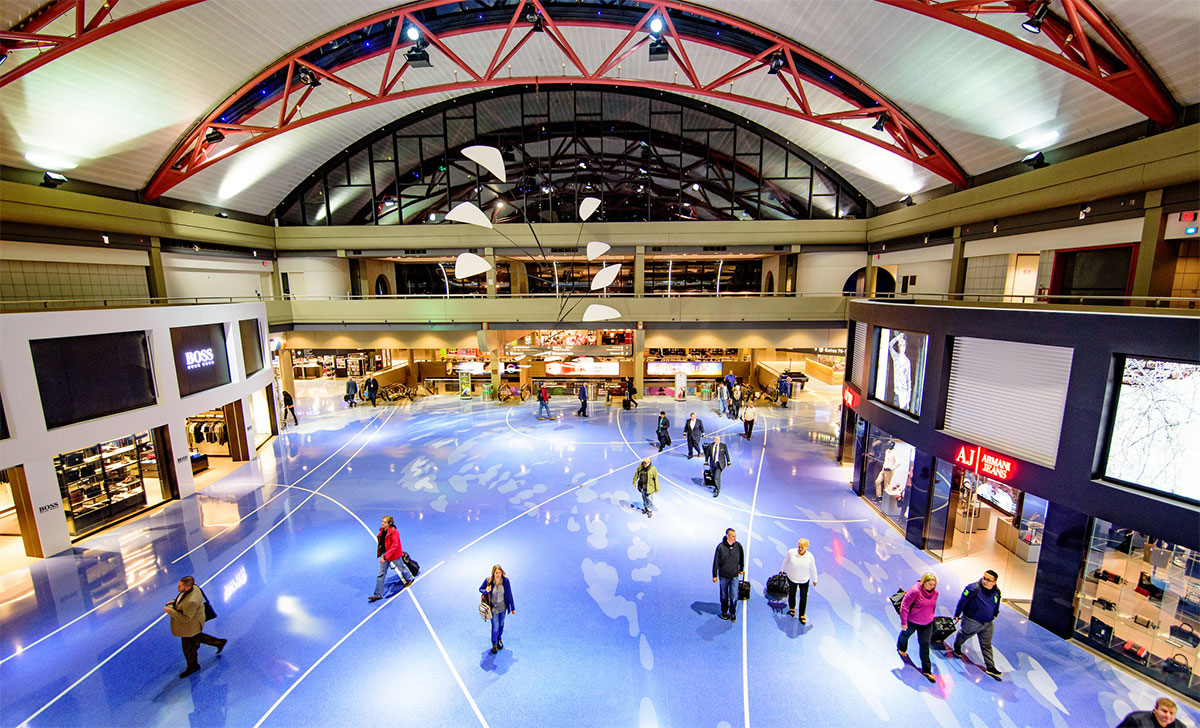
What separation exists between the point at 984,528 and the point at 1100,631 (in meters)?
3.14

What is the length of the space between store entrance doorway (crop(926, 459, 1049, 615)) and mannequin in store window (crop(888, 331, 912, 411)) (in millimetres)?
1617

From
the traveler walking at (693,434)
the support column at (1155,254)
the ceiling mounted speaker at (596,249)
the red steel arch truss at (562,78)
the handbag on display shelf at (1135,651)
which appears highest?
the red steel arch truss at (562,78)

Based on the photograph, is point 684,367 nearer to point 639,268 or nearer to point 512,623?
point 639,268

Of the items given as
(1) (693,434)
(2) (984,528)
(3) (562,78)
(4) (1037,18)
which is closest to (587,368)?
(1) (693,434)

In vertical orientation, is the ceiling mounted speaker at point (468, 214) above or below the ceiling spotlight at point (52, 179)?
below

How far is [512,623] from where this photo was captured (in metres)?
7.50

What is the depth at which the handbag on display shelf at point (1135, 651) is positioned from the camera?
6387 mm

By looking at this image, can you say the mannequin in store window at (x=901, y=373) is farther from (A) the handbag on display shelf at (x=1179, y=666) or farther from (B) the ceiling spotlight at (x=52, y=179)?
(B) the ceiling spotlight at (x=52, y=179)

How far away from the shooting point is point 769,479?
13125mm

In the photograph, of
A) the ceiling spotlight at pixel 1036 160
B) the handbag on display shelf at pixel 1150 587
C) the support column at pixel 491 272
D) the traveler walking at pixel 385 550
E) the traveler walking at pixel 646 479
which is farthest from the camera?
the support column at pixel 491 272

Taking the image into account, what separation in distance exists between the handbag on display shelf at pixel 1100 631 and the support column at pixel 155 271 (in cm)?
2879

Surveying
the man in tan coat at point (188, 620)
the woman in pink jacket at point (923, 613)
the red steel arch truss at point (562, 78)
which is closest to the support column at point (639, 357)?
the red steel arch truss at point (562, 78)

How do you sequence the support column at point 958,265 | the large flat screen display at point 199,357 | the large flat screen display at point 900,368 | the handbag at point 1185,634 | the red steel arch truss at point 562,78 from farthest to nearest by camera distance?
the support column at point 958,265, the red steel arch truss at point 562,78, the large flat screen display at point 199,357, the large flat screen display at point 900,368, the handbag at point 1185,634

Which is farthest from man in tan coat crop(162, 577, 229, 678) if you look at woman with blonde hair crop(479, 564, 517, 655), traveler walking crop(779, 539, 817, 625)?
traveler walking crop(779, 539, 817, 625)
